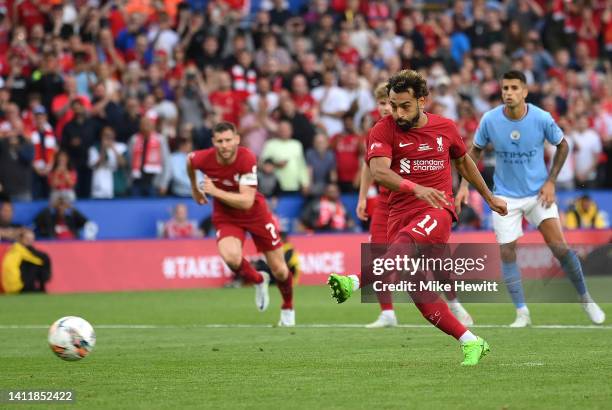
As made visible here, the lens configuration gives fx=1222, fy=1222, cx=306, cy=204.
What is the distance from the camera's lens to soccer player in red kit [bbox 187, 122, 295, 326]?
48.1ft

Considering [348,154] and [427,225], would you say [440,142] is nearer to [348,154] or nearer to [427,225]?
[427,225]

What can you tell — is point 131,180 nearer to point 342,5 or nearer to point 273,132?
point 273,132

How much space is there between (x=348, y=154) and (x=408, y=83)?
13.9 metres

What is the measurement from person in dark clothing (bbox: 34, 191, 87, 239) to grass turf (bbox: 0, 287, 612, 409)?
539 cm

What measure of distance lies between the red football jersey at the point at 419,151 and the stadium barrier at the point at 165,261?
11.7 m

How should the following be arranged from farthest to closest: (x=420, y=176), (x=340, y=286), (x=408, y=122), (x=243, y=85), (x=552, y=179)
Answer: (x=243, y=85), (x=552, y=179), (x=420, y=176), (x=408, y=122), (x=340, y=286)

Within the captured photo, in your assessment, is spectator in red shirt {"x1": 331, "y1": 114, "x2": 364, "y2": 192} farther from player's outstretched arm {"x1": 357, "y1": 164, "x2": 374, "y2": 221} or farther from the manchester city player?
the manchester city player

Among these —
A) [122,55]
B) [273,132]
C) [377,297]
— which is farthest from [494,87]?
[377,297]

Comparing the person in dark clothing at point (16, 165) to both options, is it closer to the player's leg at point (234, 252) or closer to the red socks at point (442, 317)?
the player's leg at point (234, 252)

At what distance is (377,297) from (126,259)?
→ 8.49m

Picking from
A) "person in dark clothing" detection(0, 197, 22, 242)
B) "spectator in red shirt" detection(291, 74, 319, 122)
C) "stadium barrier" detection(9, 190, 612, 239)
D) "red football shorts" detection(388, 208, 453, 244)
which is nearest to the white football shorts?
"red football shorts" detection(388, 208, 453, 244)

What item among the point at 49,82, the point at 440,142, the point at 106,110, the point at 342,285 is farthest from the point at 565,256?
the point at 49,82

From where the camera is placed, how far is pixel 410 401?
808 cm

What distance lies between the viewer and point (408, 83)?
9.91 m
